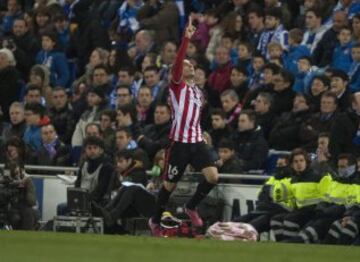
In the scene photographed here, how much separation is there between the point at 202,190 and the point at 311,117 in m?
3.41

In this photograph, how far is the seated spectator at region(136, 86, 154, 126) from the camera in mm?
21984

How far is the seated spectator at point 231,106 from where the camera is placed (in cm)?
2117

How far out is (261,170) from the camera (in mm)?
20312

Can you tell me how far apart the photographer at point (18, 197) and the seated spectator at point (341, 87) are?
4.08 metres

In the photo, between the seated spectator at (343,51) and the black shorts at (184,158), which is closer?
the black shorts at (184,158)

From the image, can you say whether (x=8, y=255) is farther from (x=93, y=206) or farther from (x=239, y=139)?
(x=239, y=139)

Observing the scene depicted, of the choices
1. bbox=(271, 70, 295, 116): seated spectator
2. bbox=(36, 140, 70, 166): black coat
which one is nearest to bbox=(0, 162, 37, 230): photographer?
bbox=(36, 140, 70, 166): black coat

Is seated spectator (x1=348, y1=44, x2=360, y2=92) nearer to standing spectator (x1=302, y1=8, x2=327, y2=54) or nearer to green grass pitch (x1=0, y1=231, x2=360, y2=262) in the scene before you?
standing spectator (x1=302, y1=8, x2=327, y2=54)

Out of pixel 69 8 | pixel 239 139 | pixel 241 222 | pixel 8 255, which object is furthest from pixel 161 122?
pixel 8 255

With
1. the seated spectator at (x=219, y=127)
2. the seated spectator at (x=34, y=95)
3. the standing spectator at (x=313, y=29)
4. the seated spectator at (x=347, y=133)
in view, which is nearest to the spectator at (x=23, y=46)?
the seated spectator at (x=34, y=95)

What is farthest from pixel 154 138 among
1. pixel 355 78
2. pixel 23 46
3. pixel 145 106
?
pixel 23 46

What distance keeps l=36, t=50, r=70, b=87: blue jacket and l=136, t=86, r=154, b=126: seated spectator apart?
2919mm

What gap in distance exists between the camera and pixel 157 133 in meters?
21.3

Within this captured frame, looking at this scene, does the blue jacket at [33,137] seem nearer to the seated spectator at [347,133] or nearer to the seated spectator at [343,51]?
the seated spectator at [343,51]
